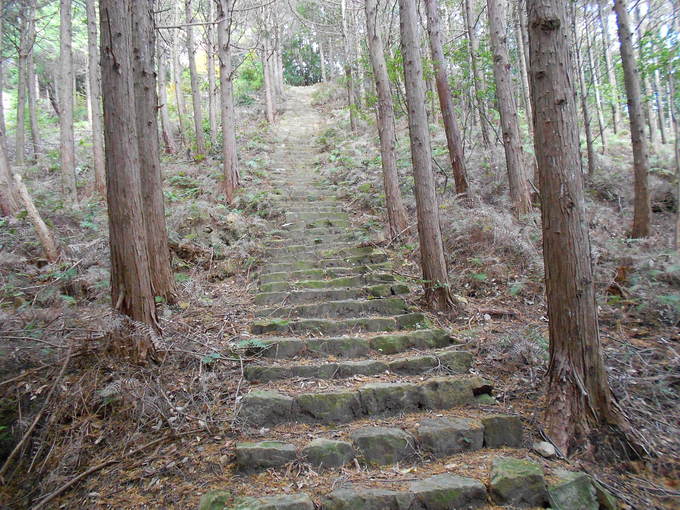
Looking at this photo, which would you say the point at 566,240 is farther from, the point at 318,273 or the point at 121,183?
the point at 121,183

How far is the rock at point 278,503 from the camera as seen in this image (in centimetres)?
262

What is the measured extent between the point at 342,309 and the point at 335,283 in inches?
31.3

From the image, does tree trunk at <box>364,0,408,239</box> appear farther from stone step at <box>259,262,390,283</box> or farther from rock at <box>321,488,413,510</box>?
rock at <box>321,488,413,510</box>

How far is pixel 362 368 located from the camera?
13.6 feet

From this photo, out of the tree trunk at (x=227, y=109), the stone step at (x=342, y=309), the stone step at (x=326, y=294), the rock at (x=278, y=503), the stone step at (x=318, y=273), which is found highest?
the tree trunk at (x=227, y=109)

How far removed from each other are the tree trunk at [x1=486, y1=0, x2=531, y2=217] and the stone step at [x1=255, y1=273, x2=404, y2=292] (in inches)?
153

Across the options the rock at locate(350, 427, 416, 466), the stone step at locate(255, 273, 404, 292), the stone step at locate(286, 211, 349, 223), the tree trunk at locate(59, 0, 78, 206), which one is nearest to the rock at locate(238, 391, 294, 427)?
the rock at locate(350, 427, 416, 466)

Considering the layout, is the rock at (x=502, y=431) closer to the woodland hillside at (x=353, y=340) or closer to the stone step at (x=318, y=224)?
the woodland hillside at (x=353, y=340)

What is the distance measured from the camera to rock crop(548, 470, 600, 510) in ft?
8.89

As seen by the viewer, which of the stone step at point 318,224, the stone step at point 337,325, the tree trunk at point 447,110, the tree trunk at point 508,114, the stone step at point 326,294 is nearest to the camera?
the stone step at point 337,325

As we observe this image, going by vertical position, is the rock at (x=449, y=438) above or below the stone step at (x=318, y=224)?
below

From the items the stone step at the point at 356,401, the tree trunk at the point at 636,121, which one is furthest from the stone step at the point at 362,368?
the tree trunk at the point at 636,121

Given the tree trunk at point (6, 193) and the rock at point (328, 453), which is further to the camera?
the tree trunk at point (6, 193)

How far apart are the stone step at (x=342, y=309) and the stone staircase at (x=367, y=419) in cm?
1
